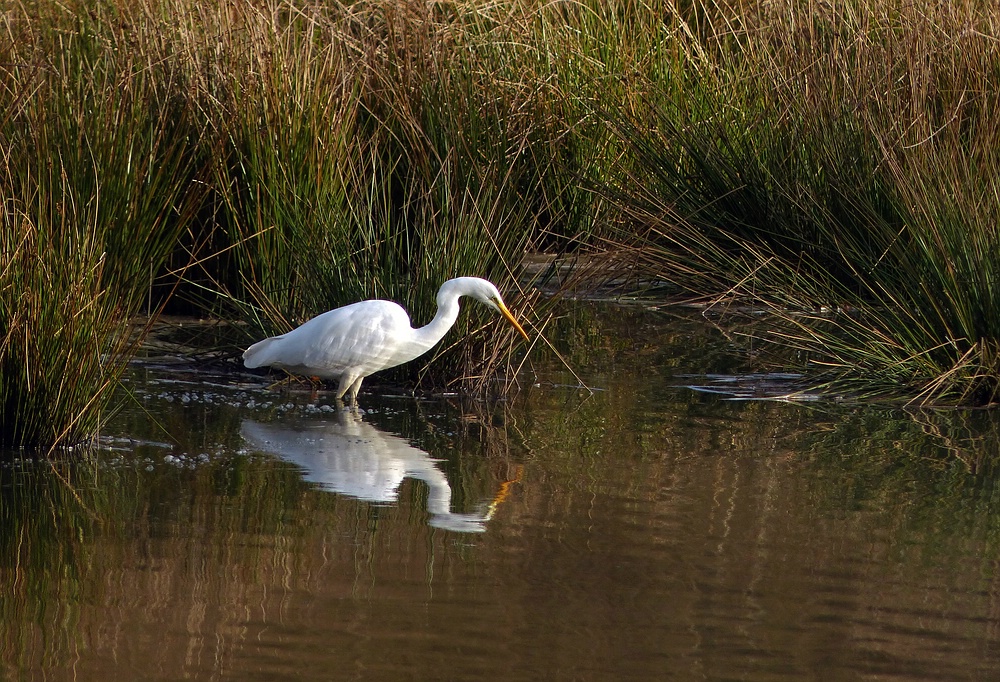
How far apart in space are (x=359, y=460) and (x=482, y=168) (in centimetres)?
223

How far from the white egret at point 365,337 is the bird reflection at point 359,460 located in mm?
195

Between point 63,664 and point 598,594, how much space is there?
121cm

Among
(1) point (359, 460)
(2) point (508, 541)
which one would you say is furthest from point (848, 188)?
(2) point (508, 541)

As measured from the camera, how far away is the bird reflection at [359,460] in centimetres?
418

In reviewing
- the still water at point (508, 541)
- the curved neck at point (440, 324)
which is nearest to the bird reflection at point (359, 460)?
the still water at point (508, 541)

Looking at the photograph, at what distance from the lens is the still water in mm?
3045

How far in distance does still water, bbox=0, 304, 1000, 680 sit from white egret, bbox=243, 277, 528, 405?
0.63 ft

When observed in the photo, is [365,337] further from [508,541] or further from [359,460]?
[508,541]

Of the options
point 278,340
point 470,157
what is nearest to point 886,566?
point 278,340

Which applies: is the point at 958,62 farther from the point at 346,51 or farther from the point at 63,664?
the point at 63,664

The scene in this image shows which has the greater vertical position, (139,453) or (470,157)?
(470,157)

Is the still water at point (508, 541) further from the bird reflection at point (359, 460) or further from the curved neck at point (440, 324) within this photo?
the curved neck at point (440, 324)

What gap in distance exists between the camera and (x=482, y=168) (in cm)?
656

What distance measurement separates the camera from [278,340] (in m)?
5.54
